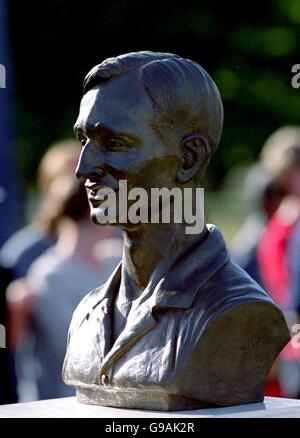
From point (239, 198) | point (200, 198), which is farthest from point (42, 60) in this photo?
point (200, 198)

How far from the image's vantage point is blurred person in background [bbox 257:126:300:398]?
9.27 meters

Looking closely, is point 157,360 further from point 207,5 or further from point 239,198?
point 239,198

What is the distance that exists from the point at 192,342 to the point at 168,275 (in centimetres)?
35

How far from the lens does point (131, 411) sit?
675 cm

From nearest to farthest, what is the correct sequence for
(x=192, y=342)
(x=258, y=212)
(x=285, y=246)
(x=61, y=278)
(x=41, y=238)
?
(x=192, y=342) → (x=61, y=278) → (x=285, y=246) → (x=41, y=238) → (x=258, y=212)

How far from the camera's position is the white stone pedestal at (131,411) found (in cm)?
661

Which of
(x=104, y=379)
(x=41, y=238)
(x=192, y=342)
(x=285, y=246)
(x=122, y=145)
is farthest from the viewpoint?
(x=41, y=238)

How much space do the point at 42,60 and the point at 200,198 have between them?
9.77 metres

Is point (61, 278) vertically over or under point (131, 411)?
over

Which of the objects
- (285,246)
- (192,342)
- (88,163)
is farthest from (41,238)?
(192,342)

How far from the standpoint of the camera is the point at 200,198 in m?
6.90

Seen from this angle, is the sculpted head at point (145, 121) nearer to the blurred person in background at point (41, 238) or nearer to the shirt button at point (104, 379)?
the shirt button at point (104, 379)

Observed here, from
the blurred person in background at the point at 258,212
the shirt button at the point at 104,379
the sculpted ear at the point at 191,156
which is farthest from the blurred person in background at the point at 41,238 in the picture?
the shirt button at the point at 104,379

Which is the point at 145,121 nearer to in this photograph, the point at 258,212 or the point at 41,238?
the point at 41,238
